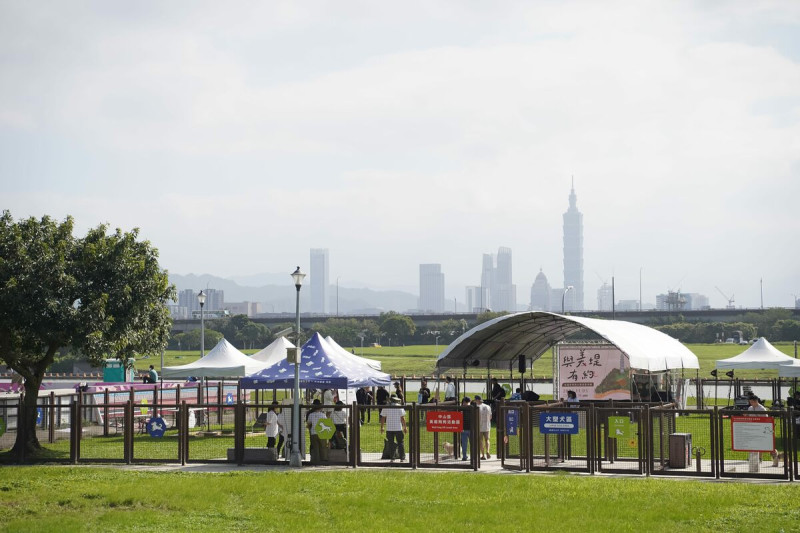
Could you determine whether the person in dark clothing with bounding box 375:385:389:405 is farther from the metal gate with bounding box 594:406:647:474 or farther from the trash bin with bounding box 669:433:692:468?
the trash bin with bounding box 669:433:692:468

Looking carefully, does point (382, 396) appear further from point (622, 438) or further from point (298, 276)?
point (622, 438)

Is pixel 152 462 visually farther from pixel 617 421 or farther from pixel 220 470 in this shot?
pixel 617 421

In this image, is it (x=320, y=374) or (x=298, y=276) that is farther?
(x=320, y=374)

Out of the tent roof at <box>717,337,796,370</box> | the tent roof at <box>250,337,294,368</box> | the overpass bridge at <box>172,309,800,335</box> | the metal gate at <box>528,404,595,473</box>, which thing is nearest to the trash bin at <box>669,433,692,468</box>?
the metal gate at <box>528,404,595,473</box>

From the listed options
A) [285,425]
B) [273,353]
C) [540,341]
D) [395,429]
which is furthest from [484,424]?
[273,353]

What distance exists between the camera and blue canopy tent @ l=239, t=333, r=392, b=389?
27.4 metres

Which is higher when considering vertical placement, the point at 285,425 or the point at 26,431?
the point at 285,425

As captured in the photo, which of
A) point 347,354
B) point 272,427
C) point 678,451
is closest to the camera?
point 678,451

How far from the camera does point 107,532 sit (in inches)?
616

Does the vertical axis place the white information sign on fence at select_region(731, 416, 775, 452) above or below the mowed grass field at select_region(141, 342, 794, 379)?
above

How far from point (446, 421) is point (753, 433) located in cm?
686

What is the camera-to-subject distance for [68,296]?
2692 cm

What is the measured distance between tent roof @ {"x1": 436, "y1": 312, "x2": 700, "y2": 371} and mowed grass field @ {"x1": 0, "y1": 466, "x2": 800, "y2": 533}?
868cm

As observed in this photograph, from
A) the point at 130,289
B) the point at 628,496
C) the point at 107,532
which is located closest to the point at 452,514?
the point at 628,496
